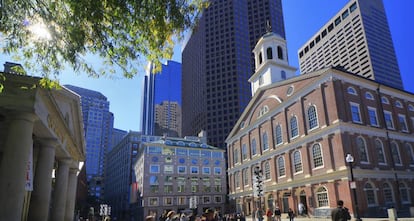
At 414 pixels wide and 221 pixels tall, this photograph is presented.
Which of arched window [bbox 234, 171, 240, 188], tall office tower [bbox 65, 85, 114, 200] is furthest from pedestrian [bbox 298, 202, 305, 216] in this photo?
tall office tower [bbox 65, 85, 114, 200]

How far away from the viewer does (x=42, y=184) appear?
13836 millimetres

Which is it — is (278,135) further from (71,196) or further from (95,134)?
(95,134)

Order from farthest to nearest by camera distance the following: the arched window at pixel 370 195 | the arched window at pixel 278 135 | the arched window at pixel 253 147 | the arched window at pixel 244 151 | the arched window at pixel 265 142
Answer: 1. the arched window at pixel 244 151
2. the arched window at pixel 253 147
3. the arched window at pixel 265 142
4. the arched window at pixel 278 135
5. the arched window at pixel 370 195

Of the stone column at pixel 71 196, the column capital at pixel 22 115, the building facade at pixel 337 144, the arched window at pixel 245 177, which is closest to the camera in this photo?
the column capital at pixel 22 115

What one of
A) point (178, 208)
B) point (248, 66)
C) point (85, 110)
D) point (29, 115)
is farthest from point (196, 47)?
point (29, 115)

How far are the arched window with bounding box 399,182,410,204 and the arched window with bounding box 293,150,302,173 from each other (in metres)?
9.72

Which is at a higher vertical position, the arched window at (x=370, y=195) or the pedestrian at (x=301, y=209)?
the arched window at (x=370, y=195)

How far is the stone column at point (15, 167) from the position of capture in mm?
9844

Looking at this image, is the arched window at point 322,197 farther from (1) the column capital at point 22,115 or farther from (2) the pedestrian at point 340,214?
(1) the column capital at point 22,115

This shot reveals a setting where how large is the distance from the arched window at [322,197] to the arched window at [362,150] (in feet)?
15.2

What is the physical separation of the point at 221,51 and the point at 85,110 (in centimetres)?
8275

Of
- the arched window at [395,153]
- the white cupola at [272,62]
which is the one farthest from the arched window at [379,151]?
the white cupola at [272,62]

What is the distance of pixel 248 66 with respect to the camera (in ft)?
415

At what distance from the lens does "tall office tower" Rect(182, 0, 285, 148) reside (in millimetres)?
119000
